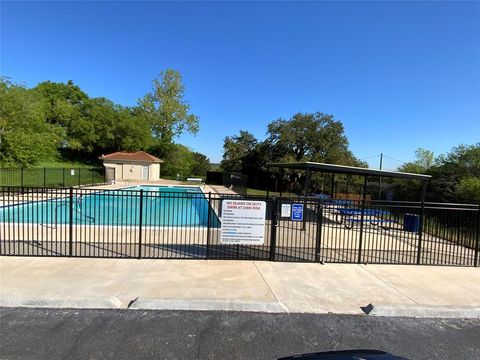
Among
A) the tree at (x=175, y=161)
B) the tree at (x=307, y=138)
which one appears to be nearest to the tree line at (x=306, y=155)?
the tree at (x=307, y=138)

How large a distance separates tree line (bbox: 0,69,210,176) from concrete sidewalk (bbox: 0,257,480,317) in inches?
1023

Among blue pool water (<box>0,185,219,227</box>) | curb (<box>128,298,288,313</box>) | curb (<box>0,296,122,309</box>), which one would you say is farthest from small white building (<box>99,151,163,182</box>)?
curb (<box>128,298,288,313</box>)

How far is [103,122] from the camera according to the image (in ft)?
149


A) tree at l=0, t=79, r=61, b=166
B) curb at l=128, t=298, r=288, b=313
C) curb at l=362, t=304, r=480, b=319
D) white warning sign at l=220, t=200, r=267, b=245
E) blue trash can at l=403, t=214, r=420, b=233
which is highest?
tree at l=0, t=79, r=61, b=166

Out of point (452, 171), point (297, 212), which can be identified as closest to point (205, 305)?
point (297, 212)

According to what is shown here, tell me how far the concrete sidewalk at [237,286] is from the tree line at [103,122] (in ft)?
85.2

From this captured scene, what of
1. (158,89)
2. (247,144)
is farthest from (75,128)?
(247,144)

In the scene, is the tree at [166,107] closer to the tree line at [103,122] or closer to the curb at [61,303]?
the tree line at [103,122]

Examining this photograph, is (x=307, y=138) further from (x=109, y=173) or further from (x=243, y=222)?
(x=243, y=222)

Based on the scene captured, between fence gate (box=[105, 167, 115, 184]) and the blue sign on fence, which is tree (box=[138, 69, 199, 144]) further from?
the blue sign on fence

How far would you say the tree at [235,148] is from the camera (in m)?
47.4

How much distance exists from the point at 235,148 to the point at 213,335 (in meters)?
46.1

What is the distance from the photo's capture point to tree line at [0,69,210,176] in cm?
3719

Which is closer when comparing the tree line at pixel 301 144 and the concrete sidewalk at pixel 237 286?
the concrete sidewalk at pixel 237 286
